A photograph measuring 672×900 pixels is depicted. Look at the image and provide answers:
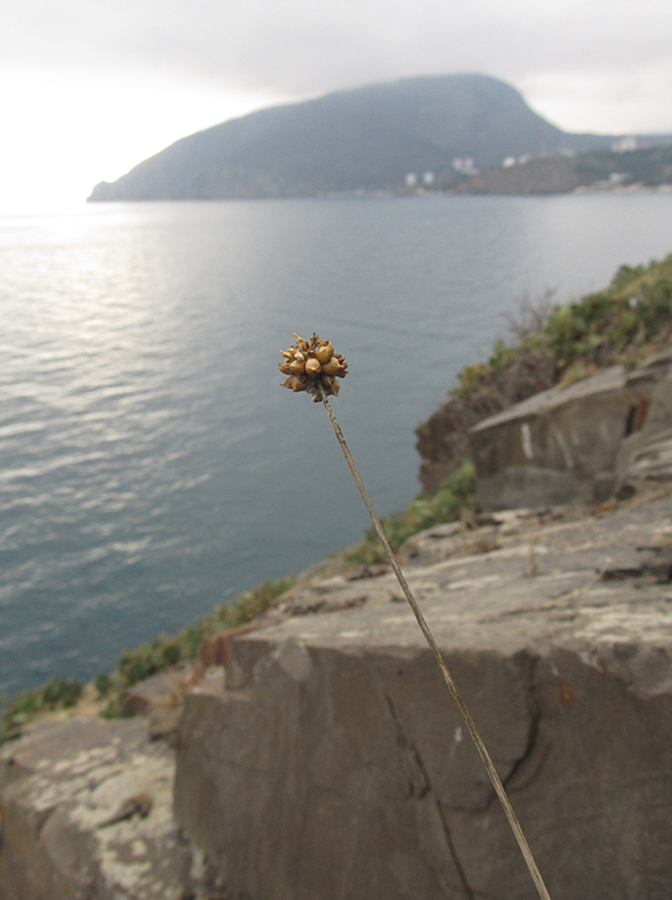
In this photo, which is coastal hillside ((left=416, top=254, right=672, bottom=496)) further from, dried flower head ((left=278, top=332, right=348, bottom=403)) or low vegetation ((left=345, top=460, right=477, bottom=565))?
dried flower head ((left=278, top=332, right=348, bottom=403))

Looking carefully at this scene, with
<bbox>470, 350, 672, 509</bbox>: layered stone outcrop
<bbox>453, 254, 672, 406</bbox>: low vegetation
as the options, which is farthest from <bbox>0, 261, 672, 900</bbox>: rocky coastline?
<bbox>453, 254, 672, 406</bbox>: low vegetation

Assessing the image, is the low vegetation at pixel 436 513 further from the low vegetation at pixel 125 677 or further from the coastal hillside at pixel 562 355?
the low vegetation at pixel 125 677

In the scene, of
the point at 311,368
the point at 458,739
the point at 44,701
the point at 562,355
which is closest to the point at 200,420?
the point at 44,701

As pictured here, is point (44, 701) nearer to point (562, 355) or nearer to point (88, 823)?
point (88, 823)

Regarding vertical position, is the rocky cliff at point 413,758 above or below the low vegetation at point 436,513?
above

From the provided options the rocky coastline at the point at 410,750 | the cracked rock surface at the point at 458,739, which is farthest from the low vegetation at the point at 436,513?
the cracked rock surface at the point at 458,739

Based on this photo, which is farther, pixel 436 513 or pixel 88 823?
pixel 436 513

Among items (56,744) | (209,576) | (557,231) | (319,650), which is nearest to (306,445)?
(209,576)
